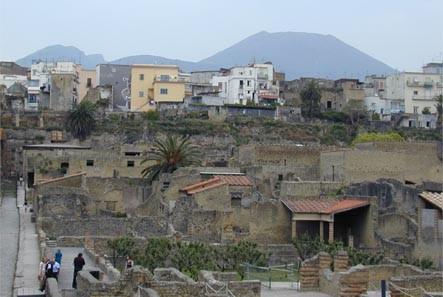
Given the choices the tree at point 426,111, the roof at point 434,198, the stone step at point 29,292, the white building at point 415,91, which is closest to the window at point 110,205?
the roof at point 434,198

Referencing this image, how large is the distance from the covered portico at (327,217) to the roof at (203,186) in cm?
306

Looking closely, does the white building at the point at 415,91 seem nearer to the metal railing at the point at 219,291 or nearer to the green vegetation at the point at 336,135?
the green vegetation at the point at 336,135

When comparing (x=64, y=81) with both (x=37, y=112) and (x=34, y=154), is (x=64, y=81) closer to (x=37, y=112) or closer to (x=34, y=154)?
(x=37, y=112)

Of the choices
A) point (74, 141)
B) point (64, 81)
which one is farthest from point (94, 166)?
point (64, 81)

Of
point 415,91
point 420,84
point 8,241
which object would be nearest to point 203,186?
point 8,241

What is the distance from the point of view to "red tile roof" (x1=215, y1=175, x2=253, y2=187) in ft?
122

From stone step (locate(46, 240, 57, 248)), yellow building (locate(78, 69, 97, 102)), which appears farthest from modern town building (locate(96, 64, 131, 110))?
stone step (locate(46, 240, 57, 248))

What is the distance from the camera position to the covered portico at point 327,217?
3309 cm

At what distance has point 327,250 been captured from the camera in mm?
27328

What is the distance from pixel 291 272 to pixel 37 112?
5103 centimetres

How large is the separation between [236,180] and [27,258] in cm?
1364

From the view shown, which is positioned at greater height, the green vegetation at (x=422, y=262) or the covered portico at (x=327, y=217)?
the covered portico at (x=327, y=217)

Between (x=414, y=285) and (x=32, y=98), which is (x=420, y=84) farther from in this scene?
(x=414, y=285)

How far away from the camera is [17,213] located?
40031 millimetres
